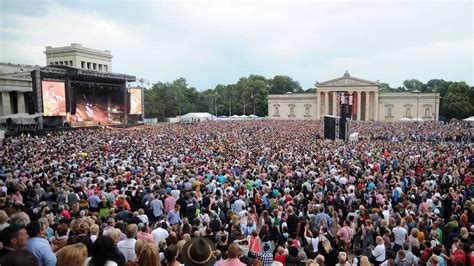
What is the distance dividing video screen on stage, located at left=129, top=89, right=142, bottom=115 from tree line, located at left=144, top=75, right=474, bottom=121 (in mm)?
22803

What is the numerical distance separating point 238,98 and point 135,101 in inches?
1774

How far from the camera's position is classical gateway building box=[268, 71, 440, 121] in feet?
224

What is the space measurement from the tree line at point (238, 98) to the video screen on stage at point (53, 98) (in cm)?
3533

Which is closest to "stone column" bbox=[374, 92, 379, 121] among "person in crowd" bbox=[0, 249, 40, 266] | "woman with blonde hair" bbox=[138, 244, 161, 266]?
"woman with blonde hair" bbox=[138, 244, 161, 266]

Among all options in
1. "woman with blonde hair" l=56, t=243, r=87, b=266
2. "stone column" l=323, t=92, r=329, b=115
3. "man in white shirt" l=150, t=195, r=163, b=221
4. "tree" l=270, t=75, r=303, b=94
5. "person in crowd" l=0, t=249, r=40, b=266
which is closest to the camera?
"person in crowd" l=0, t=249, r=40, b=266

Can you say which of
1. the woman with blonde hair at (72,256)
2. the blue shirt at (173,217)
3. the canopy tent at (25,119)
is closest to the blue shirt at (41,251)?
the woman with blonde hair at (72,256)

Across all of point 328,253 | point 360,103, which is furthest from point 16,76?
point 360,103

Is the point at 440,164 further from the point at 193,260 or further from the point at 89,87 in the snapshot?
the point at 89,87

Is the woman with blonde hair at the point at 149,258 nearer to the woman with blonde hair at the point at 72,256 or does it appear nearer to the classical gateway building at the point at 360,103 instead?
the woman with blonde hair at the point at 72,256

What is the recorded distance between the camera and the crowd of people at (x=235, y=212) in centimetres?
455

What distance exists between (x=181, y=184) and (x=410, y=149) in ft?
53.7

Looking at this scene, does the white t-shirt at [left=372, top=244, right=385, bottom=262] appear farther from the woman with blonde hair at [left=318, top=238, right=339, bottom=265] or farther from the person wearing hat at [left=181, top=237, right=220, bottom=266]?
the person wearing hat at [left=181, top=237, right=220, bottom=266]

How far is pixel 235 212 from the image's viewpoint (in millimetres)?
9258

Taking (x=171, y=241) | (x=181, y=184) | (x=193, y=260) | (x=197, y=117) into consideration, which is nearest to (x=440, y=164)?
(x=181, y=184)
